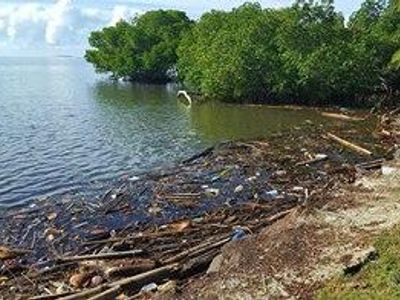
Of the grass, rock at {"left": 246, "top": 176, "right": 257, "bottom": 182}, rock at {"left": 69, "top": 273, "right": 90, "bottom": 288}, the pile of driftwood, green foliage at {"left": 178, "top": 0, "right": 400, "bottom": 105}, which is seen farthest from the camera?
green foliage at {"left": 178, "top": 0, "right": 400, "bottom": 105}

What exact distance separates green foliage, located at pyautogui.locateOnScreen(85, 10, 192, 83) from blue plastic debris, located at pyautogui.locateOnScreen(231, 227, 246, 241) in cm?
7343

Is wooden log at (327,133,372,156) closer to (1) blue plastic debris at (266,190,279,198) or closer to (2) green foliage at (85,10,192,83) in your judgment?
(1) blue plastic debris at (266,190,279,198)

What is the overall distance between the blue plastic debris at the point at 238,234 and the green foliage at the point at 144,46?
73.4 m

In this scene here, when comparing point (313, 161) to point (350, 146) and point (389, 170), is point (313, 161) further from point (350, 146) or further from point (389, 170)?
point (389, 170)

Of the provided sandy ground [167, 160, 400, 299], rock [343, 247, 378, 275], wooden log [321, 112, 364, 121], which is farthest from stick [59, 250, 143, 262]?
wooden log [321, 112, 364, 121]

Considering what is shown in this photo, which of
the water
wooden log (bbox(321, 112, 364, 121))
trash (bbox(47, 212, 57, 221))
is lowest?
the water

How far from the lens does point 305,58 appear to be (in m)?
59.1

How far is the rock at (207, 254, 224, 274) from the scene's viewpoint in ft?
54.6

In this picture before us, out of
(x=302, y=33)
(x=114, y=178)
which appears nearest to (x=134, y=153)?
(x=114, y=178)

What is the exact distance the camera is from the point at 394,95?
60.7 m

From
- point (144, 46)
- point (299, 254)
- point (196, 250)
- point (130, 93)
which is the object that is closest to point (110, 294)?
point (196, 250)

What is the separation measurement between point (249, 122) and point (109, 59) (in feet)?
173

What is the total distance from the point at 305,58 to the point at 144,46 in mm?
42459

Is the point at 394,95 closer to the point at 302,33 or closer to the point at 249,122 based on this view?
the point at 302,33
